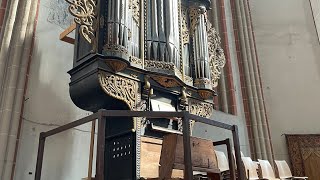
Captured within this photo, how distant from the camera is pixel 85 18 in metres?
3.77

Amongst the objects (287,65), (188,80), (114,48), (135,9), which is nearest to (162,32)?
(135,9)

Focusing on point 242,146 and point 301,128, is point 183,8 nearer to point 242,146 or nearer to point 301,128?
point 242,146

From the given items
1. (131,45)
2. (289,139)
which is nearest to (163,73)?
(131,45)

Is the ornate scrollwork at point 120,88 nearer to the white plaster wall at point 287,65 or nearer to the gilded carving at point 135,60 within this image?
the gilded carving at point 135,60

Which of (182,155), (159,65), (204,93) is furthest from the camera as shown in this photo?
(204,93)

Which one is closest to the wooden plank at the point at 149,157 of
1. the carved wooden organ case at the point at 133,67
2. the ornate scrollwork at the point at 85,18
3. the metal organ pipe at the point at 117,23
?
the carved wooden organ case at the point at 133,67

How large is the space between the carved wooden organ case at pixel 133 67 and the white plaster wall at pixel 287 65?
4217 mm

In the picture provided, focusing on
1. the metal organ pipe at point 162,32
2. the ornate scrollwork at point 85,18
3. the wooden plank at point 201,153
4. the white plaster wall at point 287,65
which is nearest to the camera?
the wooden plank at point 201,153

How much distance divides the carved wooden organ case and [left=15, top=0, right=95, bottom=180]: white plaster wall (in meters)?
0.91

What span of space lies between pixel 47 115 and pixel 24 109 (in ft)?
0.98

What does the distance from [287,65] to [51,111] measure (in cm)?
613

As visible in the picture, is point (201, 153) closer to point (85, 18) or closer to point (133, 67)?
point (133, 67)

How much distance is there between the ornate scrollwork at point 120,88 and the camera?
361cm

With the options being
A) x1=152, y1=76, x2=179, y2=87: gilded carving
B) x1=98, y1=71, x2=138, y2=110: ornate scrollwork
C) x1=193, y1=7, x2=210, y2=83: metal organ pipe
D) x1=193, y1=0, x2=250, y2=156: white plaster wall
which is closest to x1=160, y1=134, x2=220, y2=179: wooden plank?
x1=98, y1=71, x2=138, y2=110: ornate scrollwork
